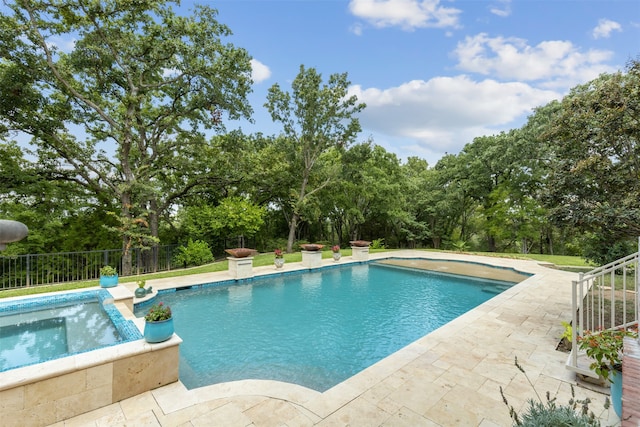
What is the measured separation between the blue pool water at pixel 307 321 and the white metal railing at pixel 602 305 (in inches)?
96.3

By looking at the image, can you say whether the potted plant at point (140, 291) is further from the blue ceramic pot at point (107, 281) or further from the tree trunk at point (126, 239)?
the tree trunk at point (126, 239)

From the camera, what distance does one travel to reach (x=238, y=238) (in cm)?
1541

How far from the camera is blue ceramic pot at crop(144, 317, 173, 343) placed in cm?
341

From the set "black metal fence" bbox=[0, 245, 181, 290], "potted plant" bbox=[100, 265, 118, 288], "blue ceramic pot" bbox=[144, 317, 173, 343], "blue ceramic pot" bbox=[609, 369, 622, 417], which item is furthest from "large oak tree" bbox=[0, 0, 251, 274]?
"blue ceramic pot" bbox=[609, 369, 622, 417]

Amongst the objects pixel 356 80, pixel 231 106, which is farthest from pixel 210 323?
pixel 356 80

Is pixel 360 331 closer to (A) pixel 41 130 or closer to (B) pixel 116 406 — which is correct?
(B) pixel 116 406

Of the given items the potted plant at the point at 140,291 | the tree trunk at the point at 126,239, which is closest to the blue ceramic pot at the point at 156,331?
the potted plant at the point at 140,291

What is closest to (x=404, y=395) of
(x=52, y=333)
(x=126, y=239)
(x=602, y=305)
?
(x=602, y=305)

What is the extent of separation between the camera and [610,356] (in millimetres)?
2562

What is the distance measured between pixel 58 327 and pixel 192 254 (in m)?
6.84

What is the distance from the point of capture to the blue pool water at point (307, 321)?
4312 millimetres

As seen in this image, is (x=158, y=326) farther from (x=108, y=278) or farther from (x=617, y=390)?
(x=108, y=278)

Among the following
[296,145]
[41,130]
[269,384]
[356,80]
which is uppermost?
[356,80]

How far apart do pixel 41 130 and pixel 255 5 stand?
28.5 ft
